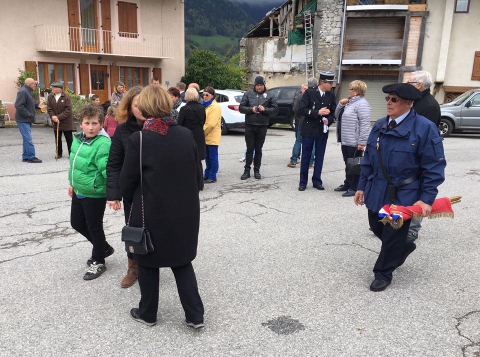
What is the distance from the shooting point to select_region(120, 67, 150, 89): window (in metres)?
20.1

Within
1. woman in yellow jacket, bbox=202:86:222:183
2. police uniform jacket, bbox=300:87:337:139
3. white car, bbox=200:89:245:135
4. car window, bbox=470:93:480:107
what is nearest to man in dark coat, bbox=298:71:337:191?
police uniform jacket, bbox=300:87:337:139

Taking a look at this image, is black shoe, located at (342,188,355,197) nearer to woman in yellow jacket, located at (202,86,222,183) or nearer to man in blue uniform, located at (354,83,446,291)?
woman in yellow jacket, located at (202,86,222,183)

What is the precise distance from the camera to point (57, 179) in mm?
7629

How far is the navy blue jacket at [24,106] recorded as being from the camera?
8.80 m

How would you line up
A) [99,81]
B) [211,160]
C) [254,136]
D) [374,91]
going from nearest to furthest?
[211,160] → [254,136] → [99,81] → [374,91]

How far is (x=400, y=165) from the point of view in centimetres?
340

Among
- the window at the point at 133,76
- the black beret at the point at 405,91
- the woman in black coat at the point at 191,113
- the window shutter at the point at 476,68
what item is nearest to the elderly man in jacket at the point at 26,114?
the woman in black coat at the point at 191,113

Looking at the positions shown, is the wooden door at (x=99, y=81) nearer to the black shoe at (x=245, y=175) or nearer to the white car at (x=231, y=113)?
the white car at (x=231, y=113)

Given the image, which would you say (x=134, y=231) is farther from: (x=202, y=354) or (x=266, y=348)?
(x=266, y=348)

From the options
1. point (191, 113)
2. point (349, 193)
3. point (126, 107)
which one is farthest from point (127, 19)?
point (126, 107)

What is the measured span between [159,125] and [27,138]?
7.45 m

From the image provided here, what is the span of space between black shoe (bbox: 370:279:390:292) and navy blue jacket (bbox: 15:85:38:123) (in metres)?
8.00

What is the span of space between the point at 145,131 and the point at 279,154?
8395 millimetres

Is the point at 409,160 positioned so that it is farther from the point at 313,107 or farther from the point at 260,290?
the point at 313,107
